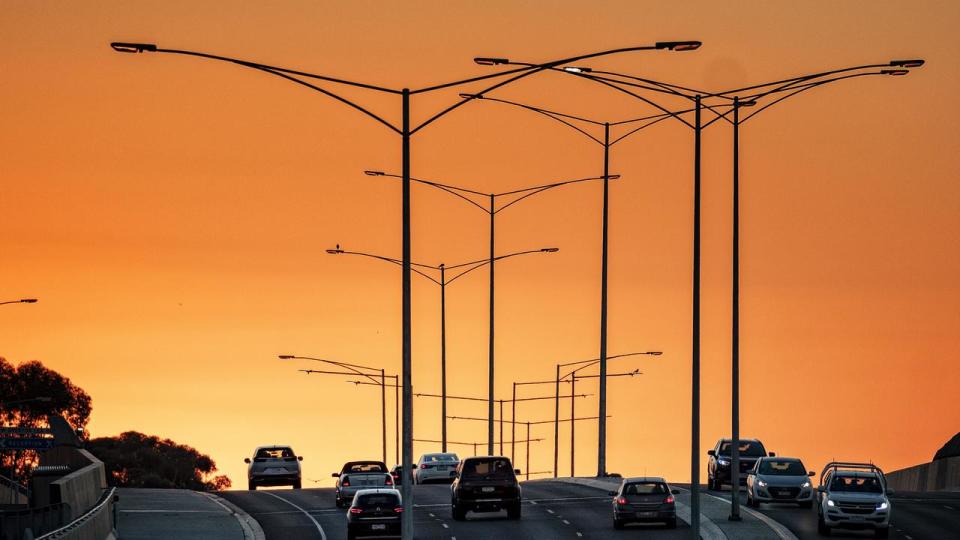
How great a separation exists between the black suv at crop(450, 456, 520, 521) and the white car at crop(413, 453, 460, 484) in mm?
25244

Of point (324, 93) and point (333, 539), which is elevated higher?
point (324, 93)

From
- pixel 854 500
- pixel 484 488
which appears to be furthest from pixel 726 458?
pixel 854 500

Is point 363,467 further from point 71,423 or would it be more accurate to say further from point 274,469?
point 71,423

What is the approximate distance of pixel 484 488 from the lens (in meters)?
57.4

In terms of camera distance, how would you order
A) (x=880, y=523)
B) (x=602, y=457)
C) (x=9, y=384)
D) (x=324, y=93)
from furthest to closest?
1. (x=9, y=384)
2. (x=602, y=457)
3. (x=880, y=523)
4. (x=324, y=93)

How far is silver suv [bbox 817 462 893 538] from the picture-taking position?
2010 inches

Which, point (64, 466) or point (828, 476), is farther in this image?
point (64, 466)

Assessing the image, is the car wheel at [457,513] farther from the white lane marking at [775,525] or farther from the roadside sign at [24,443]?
the roadside sign at [24,443]

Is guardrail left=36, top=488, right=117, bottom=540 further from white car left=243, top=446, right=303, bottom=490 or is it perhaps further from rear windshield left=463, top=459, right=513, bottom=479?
white car left=243, top=446, right=303, bottom=490

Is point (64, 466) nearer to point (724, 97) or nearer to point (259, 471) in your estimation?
point (259, 471)

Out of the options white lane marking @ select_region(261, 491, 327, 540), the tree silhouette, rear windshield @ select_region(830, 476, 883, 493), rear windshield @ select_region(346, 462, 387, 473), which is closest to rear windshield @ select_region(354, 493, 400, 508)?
white lane marking @ select_region(261, 491, 327, 540)

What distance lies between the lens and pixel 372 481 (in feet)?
210

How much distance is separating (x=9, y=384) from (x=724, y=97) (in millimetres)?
134085

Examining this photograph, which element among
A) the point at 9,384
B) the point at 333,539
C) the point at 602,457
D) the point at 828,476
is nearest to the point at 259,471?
the point at 602,457
